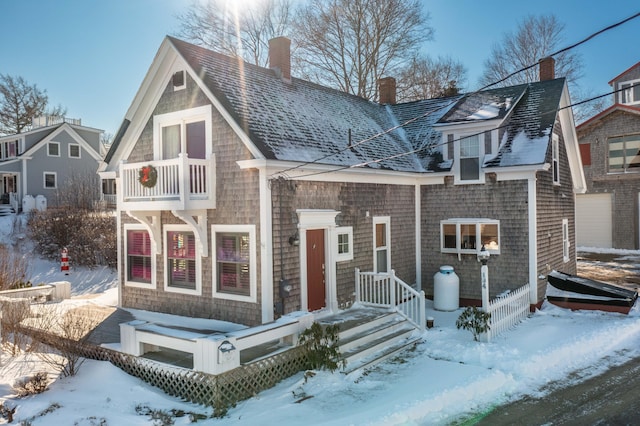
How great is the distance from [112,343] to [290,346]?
143 inches

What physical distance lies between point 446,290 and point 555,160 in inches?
233

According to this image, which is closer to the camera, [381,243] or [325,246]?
[325,246]

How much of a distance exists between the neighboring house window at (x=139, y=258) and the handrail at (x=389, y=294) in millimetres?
5505

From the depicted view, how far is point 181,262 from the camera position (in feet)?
40.6

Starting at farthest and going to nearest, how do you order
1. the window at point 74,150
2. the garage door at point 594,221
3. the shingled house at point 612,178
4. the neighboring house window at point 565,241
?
the window at point 74,150, the garage door at point 594,221, the shingled house at point 612,178, the neighboring house window at point 565,241

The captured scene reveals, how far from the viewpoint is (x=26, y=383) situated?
8.09 metres

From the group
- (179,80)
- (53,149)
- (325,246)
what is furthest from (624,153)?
(53,149)

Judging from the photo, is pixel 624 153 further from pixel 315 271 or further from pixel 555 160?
pixel 315 271

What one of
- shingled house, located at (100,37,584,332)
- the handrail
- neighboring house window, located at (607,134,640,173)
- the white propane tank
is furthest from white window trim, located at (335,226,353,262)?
neighboring house window, located at (607,134,640,173)

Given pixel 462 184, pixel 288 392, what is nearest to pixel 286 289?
pixel 288 392

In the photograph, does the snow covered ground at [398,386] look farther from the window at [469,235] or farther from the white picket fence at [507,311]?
the window at [469,235]

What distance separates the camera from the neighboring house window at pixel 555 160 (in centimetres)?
1554

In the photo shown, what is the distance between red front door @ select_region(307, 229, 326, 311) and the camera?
11.5m

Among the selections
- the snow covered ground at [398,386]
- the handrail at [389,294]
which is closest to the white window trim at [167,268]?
the snow covered ground at [398,386]
